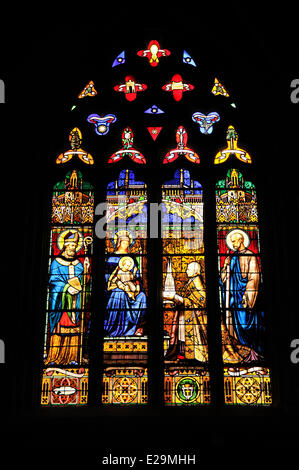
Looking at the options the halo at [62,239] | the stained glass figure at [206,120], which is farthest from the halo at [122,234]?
the stained glass figure at [206,120]

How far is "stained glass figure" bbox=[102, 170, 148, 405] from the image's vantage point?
7.00m

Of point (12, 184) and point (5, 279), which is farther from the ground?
point (12, 184)

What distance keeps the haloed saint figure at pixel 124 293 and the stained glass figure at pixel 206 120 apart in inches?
61.3

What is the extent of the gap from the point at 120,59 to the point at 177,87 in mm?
785

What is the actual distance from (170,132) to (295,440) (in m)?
3.67

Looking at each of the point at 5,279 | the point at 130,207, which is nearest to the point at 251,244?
the point at 130,207

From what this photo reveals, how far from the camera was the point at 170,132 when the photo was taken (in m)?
8.16

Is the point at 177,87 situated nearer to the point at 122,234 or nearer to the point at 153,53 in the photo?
the point at 153,53

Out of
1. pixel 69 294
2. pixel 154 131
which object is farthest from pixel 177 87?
pixel 69 294

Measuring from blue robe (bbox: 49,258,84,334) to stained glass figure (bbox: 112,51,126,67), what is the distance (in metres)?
2.59

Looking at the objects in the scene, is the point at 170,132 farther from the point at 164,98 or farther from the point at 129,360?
the point at 129,360

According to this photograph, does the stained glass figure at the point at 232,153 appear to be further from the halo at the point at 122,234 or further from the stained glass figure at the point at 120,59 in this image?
the stained glass figure at the point at 120,59

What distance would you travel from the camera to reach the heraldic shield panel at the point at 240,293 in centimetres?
702

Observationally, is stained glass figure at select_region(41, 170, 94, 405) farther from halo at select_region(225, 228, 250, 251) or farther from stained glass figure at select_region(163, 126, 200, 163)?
halo at select_region(225, 228, 250, 251)
